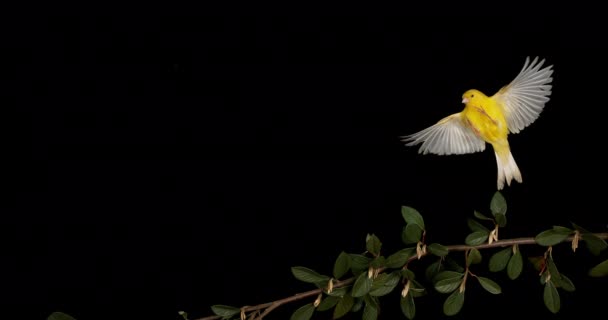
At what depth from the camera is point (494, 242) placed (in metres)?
0.95

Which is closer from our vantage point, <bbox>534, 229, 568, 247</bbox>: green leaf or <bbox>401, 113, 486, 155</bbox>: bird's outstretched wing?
<bbox>534, 229, 568, 247</bbox>: green leaf

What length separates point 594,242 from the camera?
36.4 inches

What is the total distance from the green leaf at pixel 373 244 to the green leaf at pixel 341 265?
0.03m

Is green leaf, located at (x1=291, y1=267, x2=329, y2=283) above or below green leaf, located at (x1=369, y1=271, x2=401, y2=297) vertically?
above

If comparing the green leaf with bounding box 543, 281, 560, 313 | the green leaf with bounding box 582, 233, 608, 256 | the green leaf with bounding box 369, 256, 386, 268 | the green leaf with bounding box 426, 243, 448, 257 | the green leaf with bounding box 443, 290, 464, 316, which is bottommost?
the green leaf with bounding box 543, 281, 560, 313

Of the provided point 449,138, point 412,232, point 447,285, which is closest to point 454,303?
point 447,285

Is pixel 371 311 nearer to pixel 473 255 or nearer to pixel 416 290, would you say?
pixel 416 290

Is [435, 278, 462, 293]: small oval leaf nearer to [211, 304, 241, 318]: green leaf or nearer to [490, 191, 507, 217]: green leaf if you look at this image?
[490, 191, 507, 217]: green leaf

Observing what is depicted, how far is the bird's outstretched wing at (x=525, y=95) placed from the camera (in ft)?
3.12

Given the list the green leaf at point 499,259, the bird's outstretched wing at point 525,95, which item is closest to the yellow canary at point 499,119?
the bird's outstretched wing at point 525,95

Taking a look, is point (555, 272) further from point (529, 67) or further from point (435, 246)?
point (529, 67)

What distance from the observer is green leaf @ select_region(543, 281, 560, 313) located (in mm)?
966

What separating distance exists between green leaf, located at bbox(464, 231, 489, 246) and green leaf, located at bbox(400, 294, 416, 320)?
12cm

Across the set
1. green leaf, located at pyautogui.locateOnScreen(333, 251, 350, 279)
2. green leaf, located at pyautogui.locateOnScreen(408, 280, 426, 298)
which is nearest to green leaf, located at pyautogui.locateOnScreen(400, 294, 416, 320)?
green leaf, located at pyautogui.locateOnScreen(408, 280, 426, 298)
